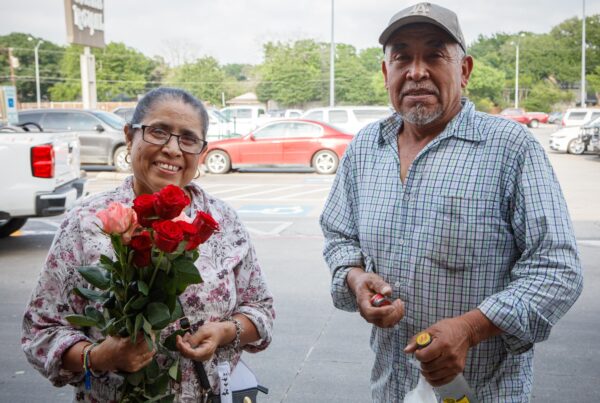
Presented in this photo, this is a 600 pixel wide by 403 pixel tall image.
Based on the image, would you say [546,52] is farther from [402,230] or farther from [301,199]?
[402,230]

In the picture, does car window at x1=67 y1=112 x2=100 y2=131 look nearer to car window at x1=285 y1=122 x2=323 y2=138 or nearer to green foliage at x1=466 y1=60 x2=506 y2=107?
car window at x1=285 y1=122 x2=323 y2=138

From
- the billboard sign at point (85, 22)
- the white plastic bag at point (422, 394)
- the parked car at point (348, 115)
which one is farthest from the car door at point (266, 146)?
the white plastic bag at point (422, 394)

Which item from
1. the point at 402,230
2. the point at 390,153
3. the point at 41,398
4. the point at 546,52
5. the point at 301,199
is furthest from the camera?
the point at 546,52

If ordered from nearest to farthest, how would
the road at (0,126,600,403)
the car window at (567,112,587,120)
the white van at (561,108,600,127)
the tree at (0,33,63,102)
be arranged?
the road at (0,126,600,403)
the white van at (561,108,600,127)
the car window at (567,112,587,120)
the tree at (0,33,63,102)

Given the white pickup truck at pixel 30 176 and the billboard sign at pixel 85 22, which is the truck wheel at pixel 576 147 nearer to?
the billboard sign at pixel 85 22

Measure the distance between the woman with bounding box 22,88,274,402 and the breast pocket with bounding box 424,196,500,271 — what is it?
0.68 m

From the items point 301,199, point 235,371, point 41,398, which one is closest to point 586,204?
point 301,199

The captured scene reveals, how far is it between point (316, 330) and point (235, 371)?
11.3 feet

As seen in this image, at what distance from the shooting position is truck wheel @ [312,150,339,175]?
18.9 meters

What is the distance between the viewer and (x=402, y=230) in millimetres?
2227

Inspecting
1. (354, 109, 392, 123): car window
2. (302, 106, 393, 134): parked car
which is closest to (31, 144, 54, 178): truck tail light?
(302, 106, 393, 134): parked car

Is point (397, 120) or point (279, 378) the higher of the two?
point (397, 120)

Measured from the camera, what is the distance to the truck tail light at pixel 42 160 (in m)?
8.55

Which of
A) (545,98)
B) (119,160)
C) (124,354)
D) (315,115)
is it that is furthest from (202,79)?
(124,354)
